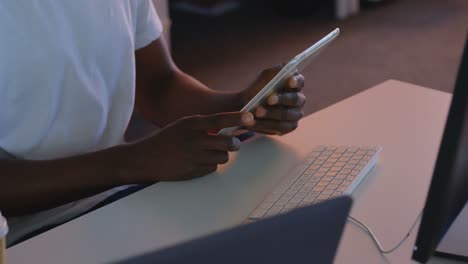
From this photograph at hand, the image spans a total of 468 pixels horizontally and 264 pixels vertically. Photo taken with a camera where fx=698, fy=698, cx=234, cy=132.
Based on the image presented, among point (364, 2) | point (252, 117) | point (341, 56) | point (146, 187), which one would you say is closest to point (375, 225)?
point (252, 117)

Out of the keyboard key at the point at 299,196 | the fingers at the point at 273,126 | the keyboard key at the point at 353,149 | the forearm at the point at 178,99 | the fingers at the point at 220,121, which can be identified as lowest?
the forearm at the point at 178,99

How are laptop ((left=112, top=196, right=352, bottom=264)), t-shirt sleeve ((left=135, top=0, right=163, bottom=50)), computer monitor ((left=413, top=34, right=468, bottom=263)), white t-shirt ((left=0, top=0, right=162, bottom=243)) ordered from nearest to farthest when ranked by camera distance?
laptop ((left=112, top=196, right=352, bottom=264)), computer monitor ((left=413, top=34, right=468, bottom=263)), white t-shirt ((left=0, top=0, right=162, bottom=243)), t-shirt sleeve ((left=135, top=0, right=163, bottom=50))

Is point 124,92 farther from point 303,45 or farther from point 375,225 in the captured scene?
point 303,45

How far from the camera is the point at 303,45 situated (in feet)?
11.5

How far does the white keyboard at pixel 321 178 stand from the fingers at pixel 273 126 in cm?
7

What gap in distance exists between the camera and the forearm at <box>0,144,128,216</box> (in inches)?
41.4

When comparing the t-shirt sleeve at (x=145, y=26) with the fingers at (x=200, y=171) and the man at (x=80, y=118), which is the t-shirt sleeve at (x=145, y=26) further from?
the fingers at (x=200, y=171)

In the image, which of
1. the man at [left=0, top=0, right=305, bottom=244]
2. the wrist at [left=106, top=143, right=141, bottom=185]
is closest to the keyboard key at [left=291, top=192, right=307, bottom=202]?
the man at [left=0, top=0, right=305, bottom=244]

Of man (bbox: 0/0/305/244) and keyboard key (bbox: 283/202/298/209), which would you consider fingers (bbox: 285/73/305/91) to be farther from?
keyboard key (bbox: 283/202/298/209)

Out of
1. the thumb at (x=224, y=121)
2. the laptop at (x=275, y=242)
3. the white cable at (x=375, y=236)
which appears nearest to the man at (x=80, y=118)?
the thumb at (x=224, y=121)

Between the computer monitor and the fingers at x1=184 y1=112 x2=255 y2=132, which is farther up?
the computer monitor

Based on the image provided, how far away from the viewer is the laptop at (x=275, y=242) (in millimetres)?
465

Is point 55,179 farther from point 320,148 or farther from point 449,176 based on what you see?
point 449,176

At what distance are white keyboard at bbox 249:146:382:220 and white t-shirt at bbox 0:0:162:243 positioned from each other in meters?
0.31
